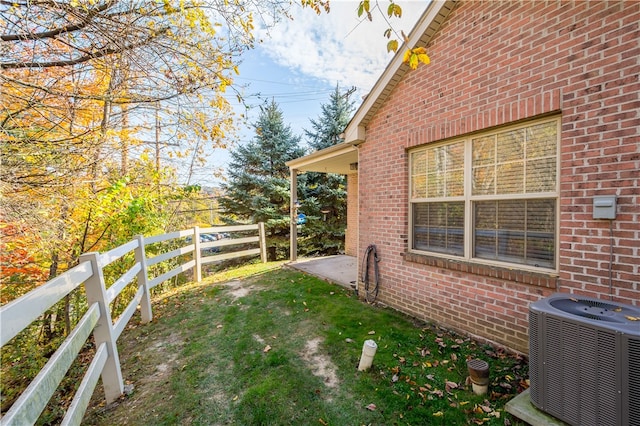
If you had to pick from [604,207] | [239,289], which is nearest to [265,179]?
[239,289]

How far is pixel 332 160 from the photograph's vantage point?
7207 mm

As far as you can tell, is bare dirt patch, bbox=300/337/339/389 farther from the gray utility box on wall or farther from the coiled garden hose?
the gray utility box on wall

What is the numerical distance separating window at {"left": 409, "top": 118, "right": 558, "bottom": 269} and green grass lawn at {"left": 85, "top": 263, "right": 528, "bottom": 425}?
119 cm

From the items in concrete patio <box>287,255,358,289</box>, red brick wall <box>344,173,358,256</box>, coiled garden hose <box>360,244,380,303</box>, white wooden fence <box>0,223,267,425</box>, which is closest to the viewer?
white wooden fence <box>0,223,267,425</box>

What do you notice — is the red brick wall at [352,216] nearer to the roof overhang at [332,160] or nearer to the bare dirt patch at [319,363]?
the roof overhang at [332,160]

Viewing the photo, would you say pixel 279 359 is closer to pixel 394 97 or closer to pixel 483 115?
pixel 483 115

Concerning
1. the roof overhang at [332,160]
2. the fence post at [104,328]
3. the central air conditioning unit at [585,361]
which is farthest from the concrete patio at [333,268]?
the fence post at [104,328]

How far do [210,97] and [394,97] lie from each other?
2.75 meters

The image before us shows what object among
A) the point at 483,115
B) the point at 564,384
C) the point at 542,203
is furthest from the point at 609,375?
the point at 483,115

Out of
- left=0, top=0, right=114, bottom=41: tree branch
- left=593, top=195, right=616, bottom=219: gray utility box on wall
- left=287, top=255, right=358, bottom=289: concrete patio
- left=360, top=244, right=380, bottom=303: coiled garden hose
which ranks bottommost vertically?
left=287, top=255, right=358, bottom=289: concrete patio

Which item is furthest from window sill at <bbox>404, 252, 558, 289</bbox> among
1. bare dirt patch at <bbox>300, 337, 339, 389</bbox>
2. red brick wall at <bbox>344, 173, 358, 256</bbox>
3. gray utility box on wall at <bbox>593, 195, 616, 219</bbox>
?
red brick wall at <bbox>344, 173, 358, 256</bbox>

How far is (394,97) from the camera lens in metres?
4.47

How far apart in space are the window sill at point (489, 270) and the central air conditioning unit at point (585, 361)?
604 millimetres

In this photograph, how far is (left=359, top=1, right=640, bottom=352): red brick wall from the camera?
242cm
